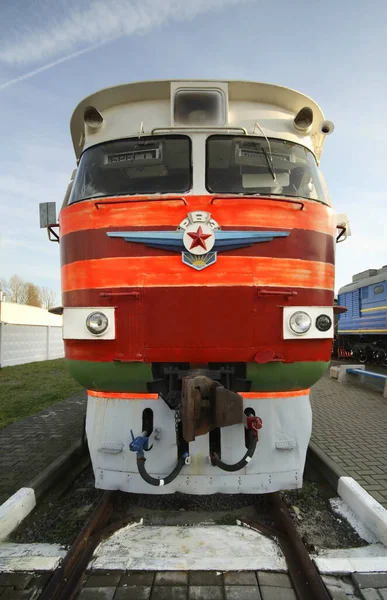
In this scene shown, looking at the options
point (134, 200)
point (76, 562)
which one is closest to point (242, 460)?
point (76, 562)

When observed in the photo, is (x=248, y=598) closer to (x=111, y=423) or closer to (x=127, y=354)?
(x=111, y=423)

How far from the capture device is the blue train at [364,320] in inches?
619

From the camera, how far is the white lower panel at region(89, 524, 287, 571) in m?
2.75

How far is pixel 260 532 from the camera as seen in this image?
316 cm

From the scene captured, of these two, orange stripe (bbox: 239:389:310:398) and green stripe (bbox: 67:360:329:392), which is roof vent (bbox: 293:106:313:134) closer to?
green stripe (bbox: 67:360:329:392)

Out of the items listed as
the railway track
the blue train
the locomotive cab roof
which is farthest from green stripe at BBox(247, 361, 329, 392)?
the blue train

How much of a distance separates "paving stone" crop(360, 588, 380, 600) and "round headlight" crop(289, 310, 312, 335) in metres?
1.71

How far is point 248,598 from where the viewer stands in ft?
8.11

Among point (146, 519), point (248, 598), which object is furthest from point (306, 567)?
point (146, 519)

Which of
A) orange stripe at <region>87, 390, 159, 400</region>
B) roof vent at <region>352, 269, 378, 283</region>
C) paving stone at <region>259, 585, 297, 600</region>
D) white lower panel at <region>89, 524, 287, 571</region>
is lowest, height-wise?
paving stone at <region>259, 585, 297, 600</region>

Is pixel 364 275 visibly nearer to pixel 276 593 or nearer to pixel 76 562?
pixel 276 593

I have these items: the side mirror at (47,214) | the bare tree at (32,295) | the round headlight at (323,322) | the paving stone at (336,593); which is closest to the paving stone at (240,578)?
the paving stone at (336,593)

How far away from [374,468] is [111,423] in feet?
10.6

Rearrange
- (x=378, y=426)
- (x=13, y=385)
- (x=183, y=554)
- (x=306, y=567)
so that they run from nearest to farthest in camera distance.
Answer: (x=306, y=567) → (x=183, y=554) → (x=378, y=426) → (x=13, y=385)
